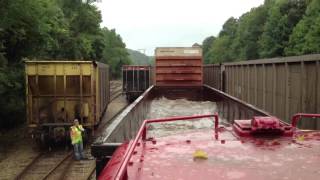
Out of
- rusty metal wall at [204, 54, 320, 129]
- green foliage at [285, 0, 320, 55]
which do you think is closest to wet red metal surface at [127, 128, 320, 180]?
rusty metal wall at [204, 54, 320, 129]

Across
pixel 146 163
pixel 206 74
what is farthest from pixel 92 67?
pixel 206 74

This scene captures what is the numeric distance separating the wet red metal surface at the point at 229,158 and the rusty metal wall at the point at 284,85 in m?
6.41

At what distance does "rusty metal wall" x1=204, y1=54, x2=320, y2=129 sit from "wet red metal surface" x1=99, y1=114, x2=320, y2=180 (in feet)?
21.0

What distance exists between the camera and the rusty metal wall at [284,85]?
11422mm

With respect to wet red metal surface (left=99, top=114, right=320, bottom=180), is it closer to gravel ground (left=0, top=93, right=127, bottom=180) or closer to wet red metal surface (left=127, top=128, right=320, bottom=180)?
wet red metal surface (left=127, top=128, right=320, bottom=180)

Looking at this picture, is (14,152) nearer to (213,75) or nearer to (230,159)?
(230,159)

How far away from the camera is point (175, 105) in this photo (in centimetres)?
1756

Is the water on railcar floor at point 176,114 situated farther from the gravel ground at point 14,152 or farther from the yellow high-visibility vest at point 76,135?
the gravel ground at point 14,152

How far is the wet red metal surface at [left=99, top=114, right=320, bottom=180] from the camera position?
3.60 meters

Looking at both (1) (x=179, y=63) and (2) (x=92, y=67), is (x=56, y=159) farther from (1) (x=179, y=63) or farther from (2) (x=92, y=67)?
(1) (x=179, y=63)

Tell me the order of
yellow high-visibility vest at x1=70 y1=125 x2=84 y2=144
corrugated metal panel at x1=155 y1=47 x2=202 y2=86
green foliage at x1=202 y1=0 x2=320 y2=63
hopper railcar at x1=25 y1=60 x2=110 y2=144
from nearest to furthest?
yellow high-visibility vest at x1=70 y1=125 x2=84 y2=144, hopper railcar at x1=25 y1=60 x2=110 y2=144, corrugated metal panel at x1=155 y1=47 x2=202 y2=86, green foliage at x1=202 y1=0 x2=320 y2=63

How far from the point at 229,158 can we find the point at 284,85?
10037 millimetres

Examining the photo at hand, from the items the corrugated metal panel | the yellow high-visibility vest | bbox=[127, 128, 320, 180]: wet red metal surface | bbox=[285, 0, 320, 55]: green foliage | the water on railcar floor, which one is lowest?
the yellow high-visibility vest

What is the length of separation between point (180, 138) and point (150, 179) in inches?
79.8
